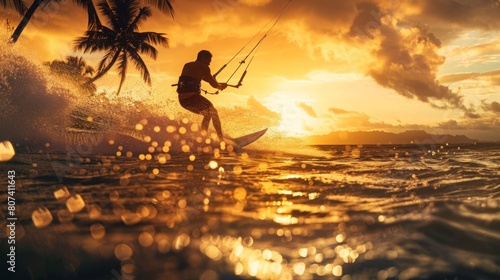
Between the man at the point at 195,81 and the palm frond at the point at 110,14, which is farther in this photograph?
the palm frond at the point at 110,14

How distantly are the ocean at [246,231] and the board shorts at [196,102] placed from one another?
5998mm

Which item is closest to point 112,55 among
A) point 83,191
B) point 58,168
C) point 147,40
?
point 147,40

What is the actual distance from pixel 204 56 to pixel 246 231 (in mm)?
8376

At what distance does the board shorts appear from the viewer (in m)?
10.4

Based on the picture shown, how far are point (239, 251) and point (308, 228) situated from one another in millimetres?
680

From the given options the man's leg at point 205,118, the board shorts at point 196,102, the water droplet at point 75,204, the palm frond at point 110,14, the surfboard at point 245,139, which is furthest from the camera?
the palm frond at point 110,14

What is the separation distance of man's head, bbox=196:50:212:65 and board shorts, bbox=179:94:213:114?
988 millimetres

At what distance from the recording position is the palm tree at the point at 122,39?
2677 centimetres

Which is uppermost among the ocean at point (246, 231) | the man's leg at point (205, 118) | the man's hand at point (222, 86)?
the man's hand at point (222, 86)

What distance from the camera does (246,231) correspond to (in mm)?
2578

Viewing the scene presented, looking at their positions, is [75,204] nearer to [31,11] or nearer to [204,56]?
[204,56]

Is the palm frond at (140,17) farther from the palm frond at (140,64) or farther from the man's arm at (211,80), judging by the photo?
the man's arm at (211,80)

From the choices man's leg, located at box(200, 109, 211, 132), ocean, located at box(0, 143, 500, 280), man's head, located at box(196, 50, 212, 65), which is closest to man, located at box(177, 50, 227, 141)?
man's head, located at box(196, 50, 212, 65)

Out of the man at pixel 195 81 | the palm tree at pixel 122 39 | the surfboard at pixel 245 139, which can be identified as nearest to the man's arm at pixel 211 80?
the man at pixel 195 81
